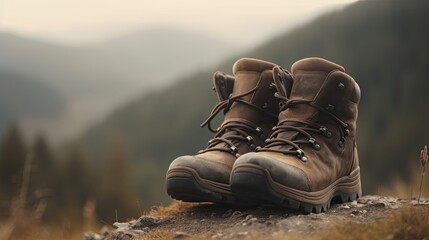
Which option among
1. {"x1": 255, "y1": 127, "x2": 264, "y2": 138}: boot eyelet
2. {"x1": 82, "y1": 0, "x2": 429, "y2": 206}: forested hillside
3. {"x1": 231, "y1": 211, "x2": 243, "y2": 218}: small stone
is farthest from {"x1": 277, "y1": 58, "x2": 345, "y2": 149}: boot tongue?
{"x1": 82, "y1": 0, "x2": 429, "y2": 206}: forested hillside

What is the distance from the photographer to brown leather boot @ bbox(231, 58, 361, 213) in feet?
12.1

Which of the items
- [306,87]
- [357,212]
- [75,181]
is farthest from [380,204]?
[75,181]

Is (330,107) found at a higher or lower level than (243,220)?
higher

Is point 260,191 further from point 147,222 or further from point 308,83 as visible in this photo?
point 147,222

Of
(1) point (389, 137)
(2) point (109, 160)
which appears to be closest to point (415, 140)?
(1) point (389, 137)

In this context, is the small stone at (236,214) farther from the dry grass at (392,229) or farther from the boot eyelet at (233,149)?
the dry grass at (392,229)

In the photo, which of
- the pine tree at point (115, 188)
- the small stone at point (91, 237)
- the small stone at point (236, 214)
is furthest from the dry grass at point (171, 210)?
the pine tree at point (115, 188)

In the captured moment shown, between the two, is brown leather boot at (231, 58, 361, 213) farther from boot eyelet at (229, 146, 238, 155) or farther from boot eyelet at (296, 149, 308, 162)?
boot eyelet at (229, 146, 238, 155)

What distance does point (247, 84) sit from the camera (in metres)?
4.41

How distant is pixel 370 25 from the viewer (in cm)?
7156

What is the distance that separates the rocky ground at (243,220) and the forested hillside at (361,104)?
51173 mm

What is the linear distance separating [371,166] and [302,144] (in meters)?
71.6

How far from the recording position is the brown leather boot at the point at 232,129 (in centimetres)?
400

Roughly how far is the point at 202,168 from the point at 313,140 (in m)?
0.77
